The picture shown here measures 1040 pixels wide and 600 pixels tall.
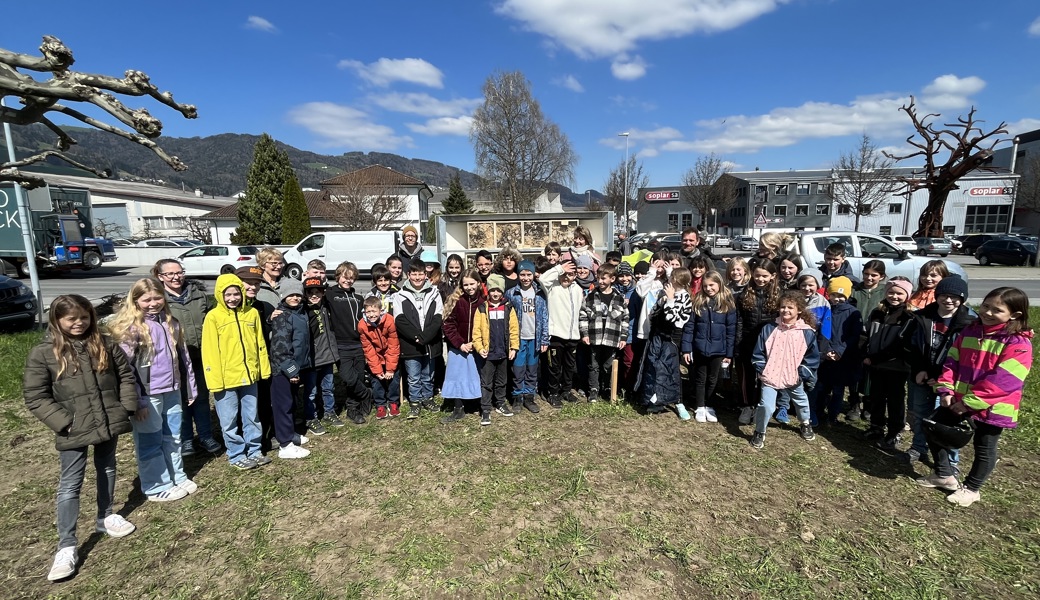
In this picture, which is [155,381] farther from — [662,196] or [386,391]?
[662,196]

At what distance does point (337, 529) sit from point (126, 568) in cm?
125

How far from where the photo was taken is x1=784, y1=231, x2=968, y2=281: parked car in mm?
10477

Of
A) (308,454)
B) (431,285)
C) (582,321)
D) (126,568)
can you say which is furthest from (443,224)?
(126,568)

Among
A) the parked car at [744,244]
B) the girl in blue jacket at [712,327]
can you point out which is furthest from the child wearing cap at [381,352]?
the parked car at [744,244]

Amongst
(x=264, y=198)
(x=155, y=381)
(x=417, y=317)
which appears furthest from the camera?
(x=264, y=198)

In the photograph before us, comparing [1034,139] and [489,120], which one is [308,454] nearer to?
[489,120]

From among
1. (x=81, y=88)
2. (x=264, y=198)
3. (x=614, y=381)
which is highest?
(x=264, y=198)

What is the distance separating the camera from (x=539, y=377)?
6180mm

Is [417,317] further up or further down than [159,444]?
further up

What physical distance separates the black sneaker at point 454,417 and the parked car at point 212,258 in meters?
18.1

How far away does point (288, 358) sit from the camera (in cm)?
412

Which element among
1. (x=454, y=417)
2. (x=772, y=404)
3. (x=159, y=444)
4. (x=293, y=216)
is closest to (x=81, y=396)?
(x=159, y=444)

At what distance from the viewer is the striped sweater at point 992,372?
3088mm

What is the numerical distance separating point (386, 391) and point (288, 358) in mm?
1309
